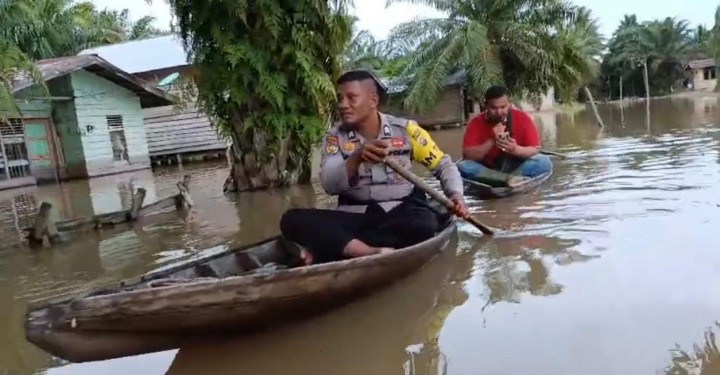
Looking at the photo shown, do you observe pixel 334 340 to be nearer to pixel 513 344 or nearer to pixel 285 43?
pixel 513 344

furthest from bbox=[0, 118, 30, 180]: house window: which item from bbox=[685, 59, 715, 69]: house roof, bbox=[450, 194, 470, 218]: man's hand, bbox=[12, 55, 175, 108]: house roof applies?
bbox=[685, 59, 715, 69]: house roof

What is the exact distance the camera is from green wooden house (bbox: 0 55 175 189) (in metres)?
16.0

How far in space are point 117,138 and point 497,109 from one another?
563 inches

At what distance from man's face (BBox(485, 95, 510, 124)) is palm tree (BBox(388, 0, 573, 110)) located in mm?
11617

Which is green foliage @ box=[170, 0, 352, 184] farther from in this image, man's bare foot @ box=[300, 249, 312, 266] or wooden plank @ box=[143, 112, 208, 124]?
wooden plank @ box=[143, 112, 208, 124]

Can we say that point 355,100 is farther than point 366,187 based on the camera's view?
No

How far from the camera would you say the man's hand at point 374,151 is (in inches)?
151

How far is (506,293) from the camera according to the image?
3.91 metres

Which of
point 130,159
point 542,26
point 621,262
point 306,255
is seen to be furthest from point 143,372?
point 542,26

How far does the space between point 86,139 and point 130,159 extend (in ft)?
5.90

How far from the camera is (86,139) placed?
17.3 meters

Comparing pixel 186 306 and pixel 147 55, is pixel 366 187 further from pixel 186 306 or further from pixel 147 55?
pixel 147 55

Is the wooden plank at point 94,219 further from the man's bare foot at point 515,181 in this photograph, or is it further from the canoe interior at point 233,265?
the man's bare foot at point 515,181

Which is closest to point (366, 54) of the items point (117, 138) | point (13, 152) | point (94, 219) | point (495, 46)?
point (495, 46)
